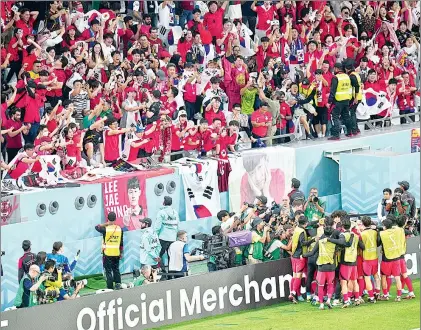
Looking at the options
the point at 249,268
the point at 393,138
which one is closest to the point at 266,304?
the point at 249,268

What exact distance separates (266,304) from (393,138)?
186 inches

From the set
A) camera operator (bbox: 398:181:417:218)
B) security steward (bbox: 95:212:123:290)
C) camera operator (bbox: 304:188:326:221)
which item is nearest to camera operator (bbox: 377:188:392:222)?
camera operator (bbox: 398:181:417:218)

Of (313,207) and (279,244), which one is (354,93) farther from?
(279,244)

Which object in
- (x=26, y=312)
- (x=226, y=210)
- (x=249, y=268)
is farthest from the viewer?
(x=226, y=210)

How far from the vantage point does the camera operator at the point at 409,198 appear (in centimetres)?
1969

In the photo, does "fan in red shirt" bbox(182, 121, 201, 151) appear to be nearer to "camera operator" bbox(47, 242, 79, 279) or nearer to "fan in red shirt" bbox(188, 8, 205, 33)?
"fan in red shirt" bbox(188, 8, 205, 33)

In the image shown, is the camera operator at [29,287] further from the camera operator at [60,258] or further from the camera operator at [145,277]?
the camera operator at [145,277]

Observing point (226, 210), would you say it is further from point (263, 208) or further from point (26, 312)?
point (26, 312)

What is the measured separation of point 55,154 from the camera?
1823 centimetres

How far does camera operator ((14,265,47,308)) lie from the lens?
1633 centimetres

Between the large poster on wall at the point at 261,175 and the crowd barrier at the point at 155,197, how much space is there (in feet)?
0.05

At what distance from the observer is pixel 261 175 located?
20047mm

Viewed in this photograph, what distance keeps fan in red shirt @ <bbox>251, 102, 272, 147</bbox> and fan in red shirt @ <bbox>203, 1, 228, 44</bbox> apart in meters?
1.34

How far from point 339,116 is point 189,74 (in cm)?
259
